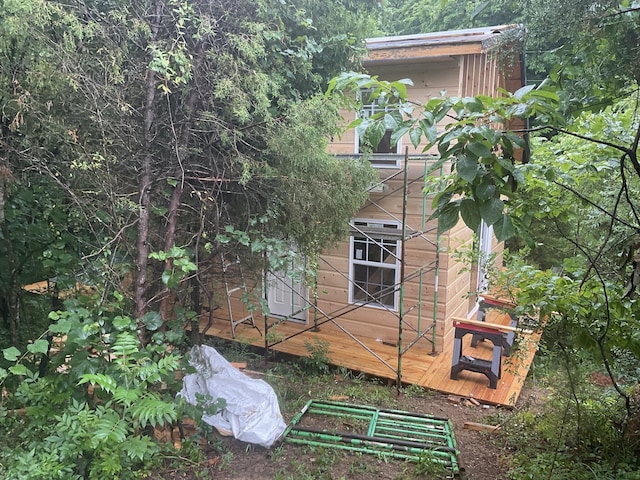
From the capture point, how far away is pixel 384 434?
4453 mm

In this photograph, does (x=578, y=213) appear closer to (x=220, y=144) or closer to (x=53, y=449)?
(x=220, y=144)

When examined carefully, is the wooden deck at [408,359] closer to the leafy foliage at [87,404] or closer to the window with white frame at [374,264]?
the window with white frame at [374,264]

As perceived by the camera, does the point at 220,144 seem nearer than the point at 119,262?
No

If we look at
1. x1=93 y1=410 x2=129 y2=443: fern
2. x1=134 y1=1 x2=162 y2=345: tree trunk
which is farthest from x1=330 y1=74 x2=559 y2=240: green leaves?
x1=93 y1=410 x2=129 y2=443: fern

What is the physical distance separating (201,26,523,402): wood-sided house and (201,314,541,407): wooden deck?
4 centimetres

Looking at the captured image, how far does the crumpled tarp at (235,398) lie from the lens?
401 cm

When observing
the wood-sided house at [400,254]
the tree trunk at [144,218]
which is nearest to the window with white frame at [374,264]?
the wood-sided house at [400,254]

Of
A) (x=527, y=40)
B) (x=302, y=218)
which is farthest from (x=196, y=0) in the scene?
(x=527, y=40)

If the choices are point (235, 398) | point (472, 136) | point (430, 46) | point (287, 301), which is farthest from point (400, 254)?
point (472, 136)

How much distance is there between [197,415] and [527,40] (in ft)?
12.3

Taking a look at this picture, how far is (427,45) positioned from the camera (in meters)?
6.04

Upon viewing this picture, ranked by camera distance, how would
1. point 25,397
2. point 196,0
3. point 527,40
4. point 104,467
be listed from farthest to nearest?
A: 1. point 196,0
2. point 527,40
3. point 25,397
4. point 104,467

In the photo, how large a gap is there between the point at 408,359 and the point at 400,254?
1.66 m

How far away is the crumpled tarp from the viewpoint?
401cm
